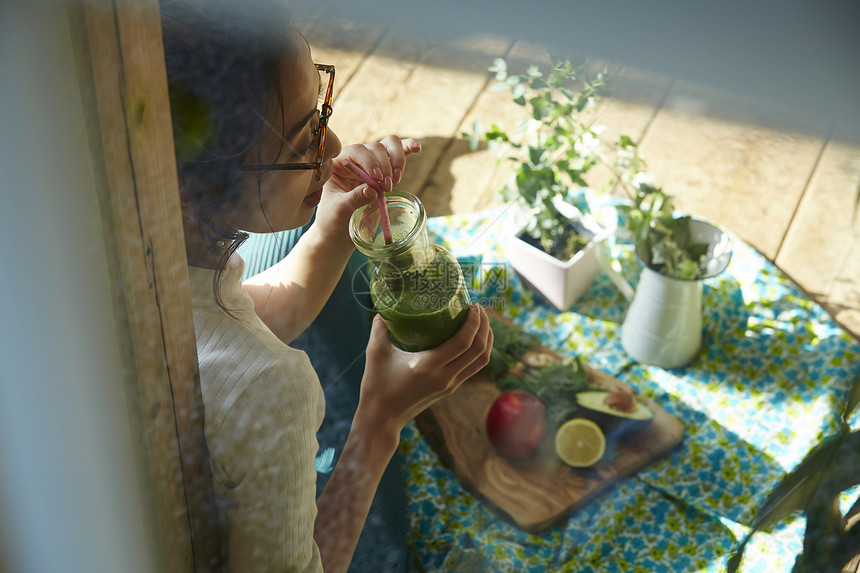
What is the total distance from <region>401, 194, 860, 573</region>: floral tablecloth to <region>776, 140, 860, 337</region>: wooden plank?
0.06ft

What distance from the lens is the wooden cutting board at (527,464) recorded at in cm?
36

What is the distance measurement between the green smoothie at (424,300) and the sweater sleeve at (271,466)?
0.17 ft

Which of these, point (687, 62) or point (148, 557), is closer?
point (687, 62)

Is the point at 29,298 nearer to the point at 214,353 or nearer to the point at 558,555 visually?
the point at 214,353

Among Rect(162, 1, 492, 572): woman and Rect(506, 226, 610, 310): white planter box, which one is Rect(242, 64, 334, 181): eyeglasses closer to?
Rect(162, 1, 492, 572): woman

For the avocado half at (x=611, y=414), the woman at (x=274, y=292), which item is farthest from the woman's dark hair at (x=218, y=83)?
the avocado half at (x=611, y=414)

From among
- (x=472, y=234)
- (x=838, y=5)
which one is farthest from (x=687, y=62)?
(x=472, y=234)

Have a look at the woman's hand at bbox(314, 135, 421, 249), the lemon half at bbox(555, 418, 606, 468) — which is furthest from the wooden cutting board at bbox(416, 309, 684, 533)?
the woman's hand at bbox(314, 135, 421, 249)

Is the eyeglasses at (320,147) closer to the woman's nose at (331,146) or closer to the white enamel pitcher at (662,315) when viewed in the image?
the woman's nose at (331,146)

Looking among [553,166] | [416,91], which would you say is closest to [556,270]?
[553,166]

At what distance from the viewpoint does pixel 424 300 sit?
296 mm

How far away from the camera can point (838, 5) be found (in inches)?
6.6

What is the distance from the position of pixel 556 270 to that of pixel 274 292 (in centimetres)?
15

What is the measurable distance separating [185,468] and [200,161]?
128mm
